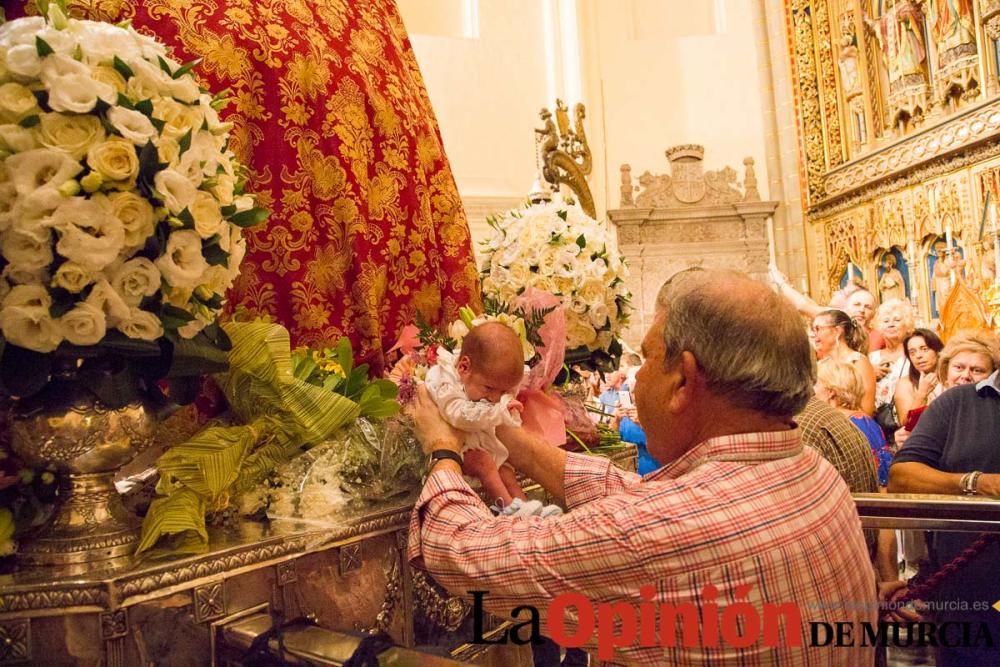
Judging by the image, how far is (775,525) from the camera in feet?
4.17

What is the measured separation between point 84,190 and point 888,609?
2047 mm

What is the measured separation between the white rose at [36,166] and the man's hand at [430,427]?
75 cm

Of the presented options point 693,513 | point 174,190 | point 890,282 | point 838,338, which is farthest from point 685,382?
point 890,282

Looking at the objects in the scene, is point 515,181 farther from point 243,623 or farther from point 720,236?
point 243,623

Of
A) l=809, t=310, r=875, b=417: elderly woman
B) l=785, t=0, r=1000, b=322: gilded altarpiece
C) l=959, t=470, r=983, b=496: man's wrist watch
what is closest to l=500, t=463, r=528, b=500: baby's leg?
l=959, t=470, r=983, b=496: man's wrist watch

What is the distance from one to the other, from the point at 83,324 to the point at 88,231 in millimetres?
123

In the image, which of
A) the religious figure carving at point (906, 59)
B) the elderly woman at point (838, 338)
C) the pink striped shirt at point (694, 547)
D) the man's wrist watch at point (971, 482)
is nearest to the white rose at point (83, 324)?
the pink striped shirt at point (694, 547)

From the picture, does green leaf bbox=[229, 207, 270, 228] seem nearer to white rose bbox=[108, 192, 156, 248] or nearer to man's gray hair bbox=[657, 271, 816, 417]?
white rose bbox=[108, 192, 156, 248]

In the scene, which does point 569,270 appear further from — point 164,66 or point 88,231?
point 88,231

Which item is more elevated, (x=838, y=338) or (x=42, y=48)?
(x=42, y=48)

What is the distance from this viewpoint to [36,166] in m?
1.06

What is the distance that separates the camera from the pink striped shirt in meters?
1.23

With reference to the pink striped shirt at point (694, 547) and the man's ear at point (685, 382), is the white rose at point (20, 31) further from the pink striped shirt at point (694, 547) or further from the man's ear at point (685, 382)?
the man's ear at point (685, 382)

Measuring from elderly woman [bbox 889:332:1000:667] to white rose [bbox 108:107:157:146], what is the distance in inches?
76.1
